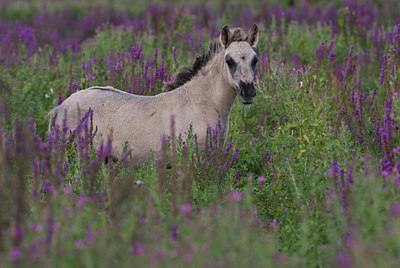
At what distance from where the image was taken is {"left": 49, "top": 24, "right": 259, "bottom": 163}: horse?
4.77m

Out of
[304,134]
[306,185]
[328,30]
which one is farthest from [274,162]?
[328,30]

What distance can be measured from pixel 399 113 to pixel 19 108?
14.4ft

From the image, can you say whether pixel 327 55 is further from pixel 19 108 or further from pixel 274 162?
pixel 19 108

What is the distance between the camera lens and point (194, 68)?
17.3 ft

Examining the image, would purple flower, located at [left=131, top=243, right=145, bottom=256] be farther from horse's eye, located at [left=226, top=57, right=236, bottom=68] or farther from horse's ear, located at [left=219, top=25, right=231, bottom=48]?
horse's ear, located at [left=219, top=25, right=231, bottom=48]

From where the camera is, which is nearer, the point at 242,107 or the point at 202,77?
the point at 202,77

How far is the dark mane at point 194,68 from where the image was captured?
16.8ft

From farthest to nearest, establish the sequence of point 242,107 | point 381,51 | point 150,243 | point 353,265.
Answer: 1. point 381,51
2. point 242,107
3. point 150,243
4. point 353,265

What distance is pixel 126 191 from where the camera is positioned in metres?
2.86

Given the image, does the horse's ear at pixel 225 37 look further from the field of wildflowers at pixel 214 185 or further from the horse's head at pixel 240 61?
the field of wildflowers at pixel 214 185

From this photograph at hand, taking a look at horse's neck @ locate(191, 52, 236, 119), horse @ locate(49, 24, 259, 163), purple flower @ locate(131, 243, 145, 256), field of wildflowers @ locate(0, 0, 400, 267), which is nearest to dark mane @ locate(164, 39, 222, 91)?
horse @ locate(49, 24, 259, 163)

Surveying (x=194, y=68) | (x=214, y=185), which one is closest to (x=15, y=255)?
(x=214, y=185)

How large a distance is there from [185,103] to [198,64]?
0.52 metres

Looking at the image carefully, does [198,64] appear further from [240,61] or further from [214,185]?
[214,185]
